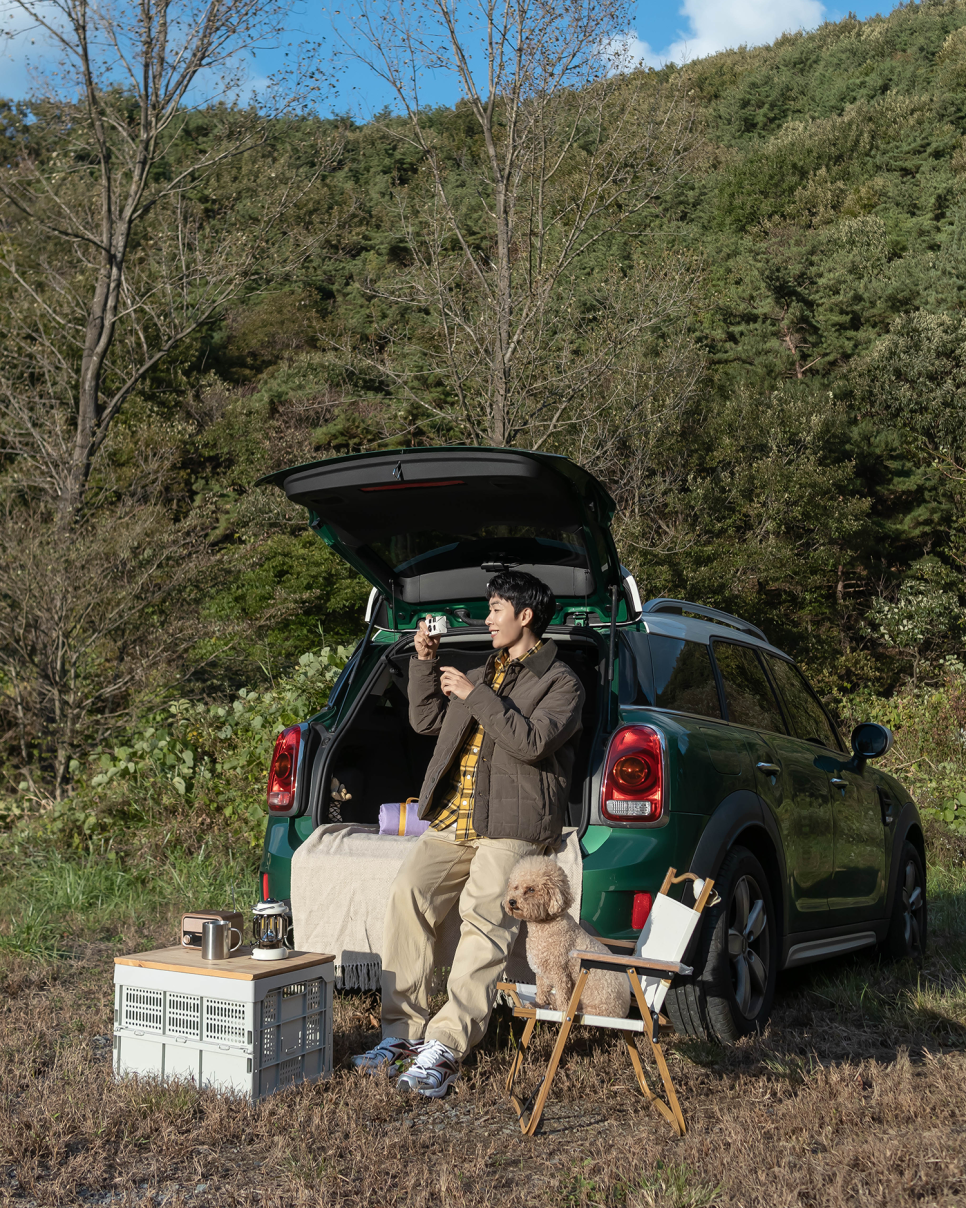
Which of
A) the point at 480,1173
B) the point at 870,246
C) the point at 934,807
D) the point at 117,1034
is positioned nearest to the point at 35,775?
the point at 117,1034

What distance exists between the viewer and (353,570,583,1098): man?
149 inches

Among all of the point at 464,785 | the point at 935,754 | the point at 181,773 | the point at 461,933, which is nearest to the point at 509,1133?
the point at 461,933

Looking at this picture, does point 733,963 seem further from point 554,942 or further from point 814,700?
point 814,700

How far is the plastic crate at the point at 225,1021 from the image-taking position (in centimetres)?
351

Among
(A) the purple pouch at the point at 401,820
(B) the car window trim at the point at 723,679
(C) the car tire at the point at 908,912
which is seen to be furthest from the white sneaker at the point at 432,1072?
(C) the car tire at the point at 908,912

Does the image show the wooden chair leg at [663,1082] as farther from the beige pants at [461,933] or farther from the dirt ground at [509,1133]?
the beige pants at [461,933]

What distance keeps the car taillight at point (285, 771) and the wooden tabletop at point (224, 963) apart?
2.46ft

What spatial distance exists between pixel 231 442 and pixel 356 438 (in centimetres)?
318

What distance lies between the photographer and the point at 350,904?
429 centimetres

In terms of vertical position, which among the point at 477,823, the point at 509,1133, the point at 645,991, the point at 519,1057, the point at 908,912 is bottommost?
the point at 908,912

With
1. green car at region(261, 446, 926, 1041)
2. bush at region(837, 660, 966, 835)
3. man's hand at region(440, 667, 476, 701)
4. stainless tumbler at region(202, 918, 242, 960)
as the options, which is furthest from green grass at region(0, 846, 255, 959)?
bush at region(837, 660, 966, 835)

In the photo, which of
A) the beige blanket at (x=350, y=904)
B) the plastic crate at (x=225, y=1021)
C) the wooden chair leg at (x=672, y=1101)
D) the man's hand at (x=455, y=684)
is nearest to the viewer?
the wooden chair leg at (x=672, y=1101)

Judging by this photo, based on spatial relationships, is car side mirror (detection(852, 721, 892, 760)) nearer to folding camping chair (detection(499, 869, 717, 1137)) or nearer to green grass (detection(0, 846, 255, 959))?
folding camping chair (detection(499, 869, 717, 1137))

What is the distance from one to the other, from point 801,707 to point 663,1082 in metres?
2.61
